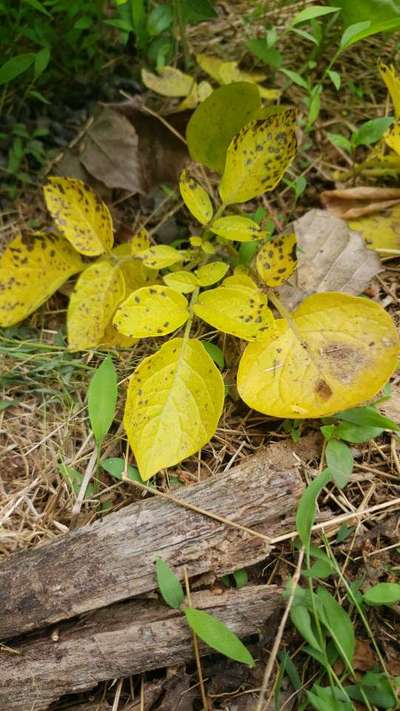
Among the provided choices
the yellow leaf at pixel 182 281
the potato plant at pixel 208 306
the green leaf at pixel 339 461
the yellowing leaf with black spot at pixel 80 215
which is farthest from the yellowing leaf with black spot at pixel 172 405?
the yellowing leaf with black spot at pixel 80 215

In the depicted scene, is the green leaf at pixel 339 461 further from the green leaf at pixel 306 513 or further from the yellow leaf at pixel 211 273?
the yellow leaf at pixel 211 273

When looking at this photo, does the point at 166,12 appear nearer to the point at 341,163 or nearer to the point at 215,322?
the point at 341,163

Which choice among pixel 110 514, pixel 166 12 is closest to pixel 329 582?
pixel 110 514

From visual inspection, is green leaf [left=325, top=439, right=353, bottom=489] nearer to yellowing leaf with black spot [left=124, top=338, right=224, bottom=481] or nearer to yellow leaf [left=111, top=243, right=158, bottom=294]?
yellowing leaf with black spot [left=124, top=338, right=224, bottom=481]

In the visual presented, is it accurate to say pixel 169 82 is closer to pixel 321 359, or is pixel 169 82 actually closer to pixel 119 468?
pixel 321 359

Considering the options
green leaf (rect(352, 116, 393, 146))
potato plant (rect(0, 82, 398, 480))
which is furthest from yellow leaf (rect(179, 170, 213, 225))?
green leaf (rect(352, 116, 393, 146))

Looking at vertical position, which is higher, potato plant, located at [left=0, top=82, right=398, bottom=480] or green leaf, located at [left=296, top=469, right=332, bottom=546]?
potato plant, located at [left=0, top=82, right=398, bottom=480]
